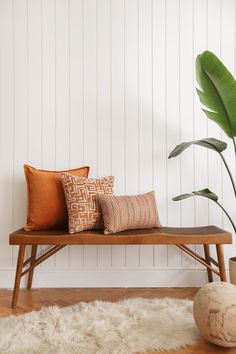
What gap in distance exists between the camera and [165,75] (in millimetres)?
2656

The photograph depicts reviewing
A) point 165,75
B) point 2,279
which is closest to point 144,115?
point 165,75

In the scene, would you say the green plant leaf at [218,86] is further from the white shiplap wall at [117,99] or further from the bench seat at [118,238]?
the bench seat at [118,238]

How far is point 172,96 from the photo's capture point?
2654 mm

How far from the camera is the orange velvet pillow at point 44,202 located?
2.32 m

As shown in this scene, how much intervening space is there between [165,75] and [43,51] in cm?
100

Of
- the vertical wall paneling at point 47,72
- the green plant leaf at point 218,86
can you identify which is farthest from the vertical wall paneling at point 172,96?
the vertical wall paneling at point 47,72

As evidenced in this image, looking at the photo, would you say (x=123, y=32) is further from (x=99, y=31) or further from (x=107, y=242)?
(x=107, y=242)

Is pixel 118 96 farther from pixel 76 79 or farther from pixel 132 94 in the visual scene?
pixel 76 79

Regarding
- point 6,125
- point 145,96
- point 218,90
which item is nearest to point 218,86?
point 218,90

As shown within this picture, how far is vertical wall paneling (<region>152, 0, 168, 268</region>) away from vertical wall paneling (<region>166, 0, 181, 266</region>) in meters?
0.03

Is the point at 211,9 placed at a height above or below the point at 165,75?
above

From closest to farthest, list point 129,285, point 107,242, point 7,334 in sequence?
point 7,334
point 107,242
point 129,285

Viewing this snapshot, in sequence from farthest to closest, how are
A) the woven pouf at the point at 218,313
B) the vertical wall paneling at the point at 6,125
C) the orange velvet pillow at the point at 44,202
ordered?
the vertical wall paneling at the point at 6,125, the orange velvet pillow at the point at 44,202, the woven pouf at the point at 218,313

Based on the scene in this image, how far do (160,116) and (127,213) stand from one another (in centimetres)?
89
